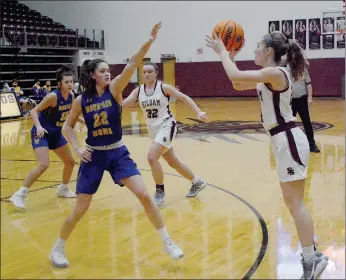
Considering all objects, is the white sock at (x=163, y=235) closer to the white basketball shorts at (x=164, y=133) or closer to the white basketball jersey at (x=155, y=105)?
the white basketball shorts at (x=164, y=133)

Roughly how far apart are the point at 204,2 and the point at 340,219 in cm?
2027

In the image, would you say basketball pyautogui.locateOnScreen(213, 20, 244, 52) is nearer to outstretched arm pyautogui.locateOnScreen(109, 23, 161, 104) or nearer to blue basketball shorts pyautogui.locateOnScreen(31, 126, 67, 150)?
outstretched arm pyautogui.locateOnScreen(109, 23, 161, 104)

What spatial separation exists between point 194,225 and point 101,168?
1.43 m

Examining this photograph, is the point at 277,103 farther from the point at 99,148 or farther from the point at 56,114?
the point at 56,114

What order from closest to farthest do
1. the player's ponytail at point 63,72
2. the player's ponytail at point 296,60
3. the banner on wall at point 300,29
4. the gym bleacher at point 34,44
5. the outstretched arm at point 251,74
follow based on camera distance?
the outstretched arm at point 251,74, the player's ponytail at point 296,60, the player's ponytail at point 63,72, the gym bleacher at point 34,44, the banner on wall at point 300,29

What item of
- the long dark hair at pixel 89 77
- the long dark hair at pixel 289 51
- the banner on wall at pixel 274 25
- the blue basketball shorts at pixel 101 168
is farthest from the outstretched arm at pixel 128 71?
the banner on wall at pixel 274 25

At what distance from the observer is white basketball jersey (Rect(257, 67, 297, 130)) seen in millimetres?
3707

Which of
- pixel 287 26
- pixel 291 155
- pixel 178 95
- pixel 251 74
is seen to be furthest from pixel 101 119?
pixel 287 26

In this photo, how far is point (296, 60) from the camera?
12.5ft

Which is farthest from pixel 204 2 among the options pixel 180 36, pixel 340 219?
pixel 340 219

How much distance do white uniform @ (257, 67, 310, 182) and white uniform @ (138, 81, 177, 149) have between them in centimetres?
235

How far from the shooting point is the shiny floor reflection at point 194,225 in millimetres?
3955

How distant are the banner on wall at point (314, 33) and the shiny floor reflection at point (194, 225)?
1331 centimetres

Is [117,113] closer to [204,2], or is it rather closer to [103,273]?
[103,273]
